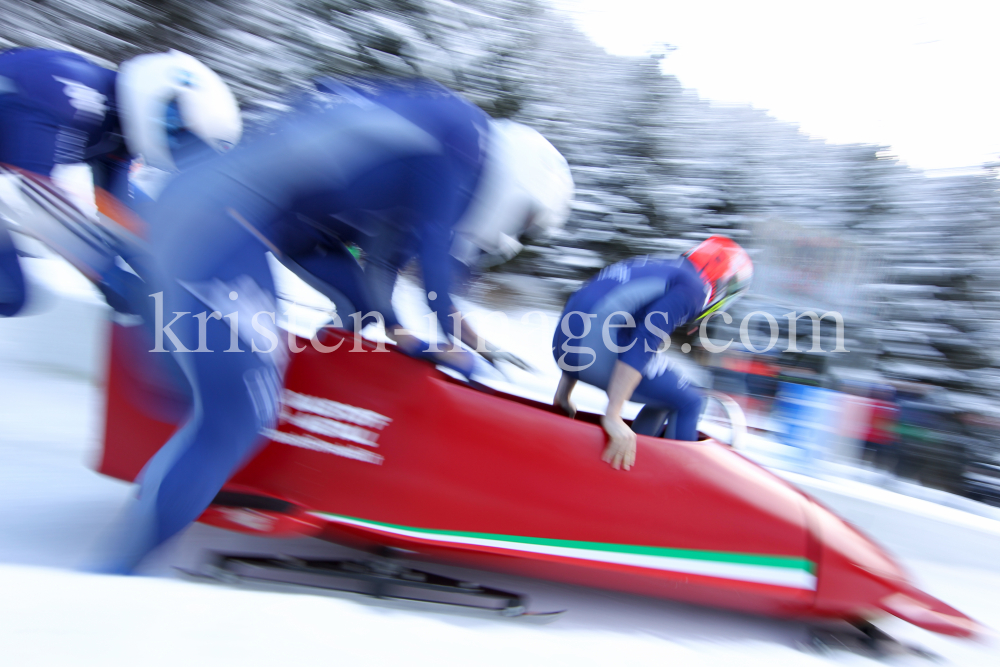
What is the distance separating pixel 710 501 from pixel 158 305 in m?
1.25

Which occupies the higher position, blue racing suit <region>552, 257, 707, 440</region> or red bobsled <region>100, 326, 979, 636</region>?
blue racing suit <region>552, 257, 707, 440</region>

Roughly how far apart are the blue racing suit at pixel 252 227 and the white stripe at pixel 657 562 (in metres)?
0.31

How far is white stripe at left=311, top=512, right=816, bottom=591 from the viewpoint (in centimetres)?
136

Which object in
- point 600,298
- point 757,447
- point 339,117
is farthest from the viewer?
point 757,447

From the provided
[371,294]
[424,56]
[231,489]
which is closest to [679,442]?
[371,294]

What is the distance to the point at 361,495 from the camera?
53.5 inches

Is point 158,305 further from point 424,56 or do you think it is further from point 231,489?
point 424,56

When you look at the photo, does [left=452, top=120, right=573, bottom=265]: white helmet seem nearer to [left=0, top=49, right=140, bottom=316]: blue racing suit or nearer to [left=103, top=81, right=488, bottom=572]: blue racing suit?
[left=103, top=81, right=488, bottom=572]: blue racing suit

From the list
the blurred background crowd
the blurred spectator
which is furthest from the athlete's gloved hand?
the blurred spectator

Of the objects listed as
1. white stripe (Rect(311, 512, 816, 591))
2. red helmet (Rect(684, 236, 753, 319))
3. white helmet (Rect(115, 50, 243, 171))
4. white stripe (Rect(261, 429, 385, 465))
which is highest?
white helmet (Rect(115, 50, 243, 171))

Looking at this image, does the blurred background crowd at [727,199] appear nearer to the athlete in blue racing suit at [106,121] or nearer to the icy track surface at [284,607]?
the icy track surface at [284,607]

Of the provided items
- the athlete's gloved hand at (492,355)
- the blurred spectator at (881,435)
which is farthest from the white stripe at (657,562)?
the blurred spectator at (881,435)

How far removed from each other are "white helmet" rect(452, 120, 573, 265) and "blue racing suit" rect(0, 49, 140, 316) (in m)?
1.25

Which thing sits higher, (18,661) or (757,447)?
(757,447)
